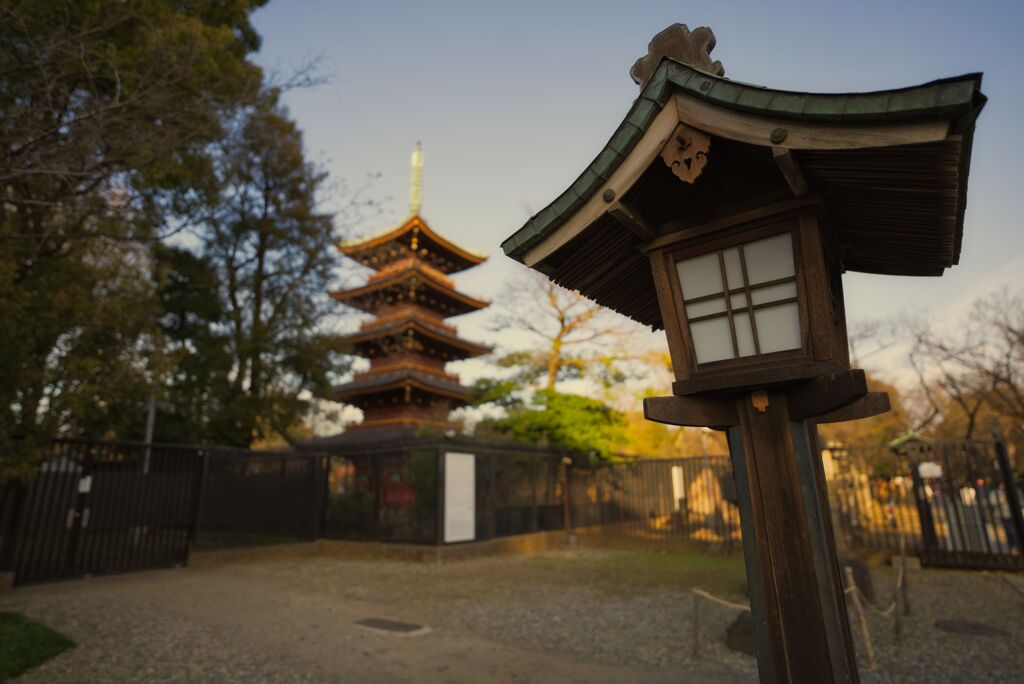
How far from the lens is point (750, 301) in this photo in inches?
116

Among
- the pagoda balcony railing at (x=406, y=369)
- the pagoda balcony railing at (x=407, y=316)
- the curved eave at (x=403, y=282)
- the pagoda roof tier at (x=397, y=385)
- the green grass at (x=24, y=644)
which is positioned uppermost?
the curved eave at (x=403, y=282)

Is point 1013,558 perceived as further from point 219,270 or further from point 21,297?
point 219,270

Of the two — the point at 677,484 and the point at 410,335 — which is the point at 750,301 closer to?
the point at 677,484

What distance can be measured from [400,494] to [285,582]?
404 cm

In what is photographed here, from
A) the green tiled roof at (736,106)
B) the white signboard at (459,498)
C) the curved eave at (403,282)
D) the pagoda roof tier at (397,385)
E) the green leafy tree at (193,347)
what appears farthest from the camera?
the pagoda roof tier at (397,385)

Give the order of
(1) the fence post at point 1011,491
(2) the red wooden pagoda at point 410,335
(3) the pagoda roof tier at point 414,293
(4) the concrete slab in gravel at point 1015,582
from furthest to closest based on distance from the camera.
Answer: (2) the red wooden pagoda at point 410,335, (3) the pagoda roof tier at point 414,293, (1) the fence post at point 1011,491, (4) the concrete slab in gravel at point 1015,582

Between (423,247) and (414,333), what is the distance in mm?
4488

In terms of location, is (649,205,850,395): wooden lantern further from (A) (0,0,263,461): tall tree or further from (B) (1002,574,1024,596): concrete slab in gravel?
(B) (1002,574,1024,596): concrete slab in gravel

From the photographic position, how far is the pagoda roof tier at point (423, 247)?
78.0 ft

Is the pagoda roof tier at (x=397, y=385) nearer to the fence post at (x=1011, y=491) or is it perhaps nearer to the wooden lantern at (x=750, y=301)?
the fence post at (x=1011, y=491)

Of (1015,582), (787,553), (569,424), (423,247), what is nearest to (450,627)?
(787,553)

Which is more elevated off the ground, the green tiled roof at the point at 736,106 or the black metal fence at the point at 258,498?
the green tiled roof at the point at 736,106

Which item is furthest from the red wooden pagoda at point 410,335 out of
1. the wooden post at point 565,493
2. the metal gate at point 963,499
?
the metal gate at point 963,499

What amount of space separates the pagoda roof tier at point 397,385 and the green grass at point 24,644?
1697 centimetres
